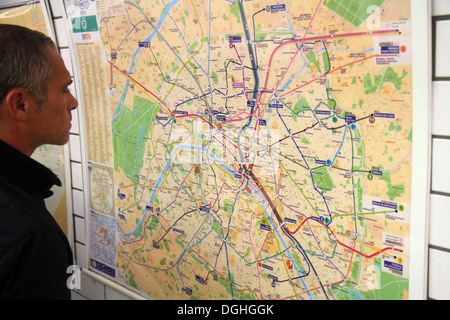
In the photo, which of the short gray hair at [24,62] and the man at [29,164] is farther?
the short gray hair at [24,62]

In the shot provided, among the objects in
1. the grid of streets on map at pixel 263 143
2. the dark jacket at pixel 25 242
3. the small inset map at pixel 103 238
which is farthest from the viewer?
the small inset map at pixel 103 238

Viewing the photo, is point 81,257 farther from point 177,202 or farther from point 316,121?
point 316,121

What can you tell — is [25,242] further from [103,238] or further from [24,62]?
[103,238]

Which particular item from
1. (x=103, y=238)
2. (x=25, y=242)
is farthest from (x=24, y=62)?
(x=103, y=238)

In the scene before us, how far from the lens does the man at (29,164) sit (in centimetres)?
105

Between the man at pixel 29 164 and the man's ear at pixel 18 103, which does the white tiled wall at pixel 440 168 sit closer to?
the man at pixel 29 164

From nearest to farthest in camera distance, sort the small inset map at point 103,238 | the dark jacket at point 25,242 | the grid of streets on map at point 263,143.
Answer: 1. the dark jacket at point 25,242
2. the grid of streets on map at point 263,143
3. the small inset map at point 103,238

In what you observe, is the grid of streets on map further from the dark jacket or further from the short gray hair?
the dark jacket

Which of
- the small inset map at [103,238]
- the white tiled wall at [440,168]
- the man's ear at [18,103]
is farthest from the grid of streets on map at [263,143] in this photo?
the man's ear at [18,103]

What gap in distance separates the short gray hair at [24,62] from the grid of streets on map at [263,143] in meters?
0.48

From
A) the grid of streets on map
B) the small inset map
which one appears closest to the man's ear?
the grid of streets on map

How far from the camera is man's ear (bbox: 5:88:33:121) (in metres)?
1.23

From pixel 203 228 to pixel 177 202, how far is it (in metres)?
0.17
